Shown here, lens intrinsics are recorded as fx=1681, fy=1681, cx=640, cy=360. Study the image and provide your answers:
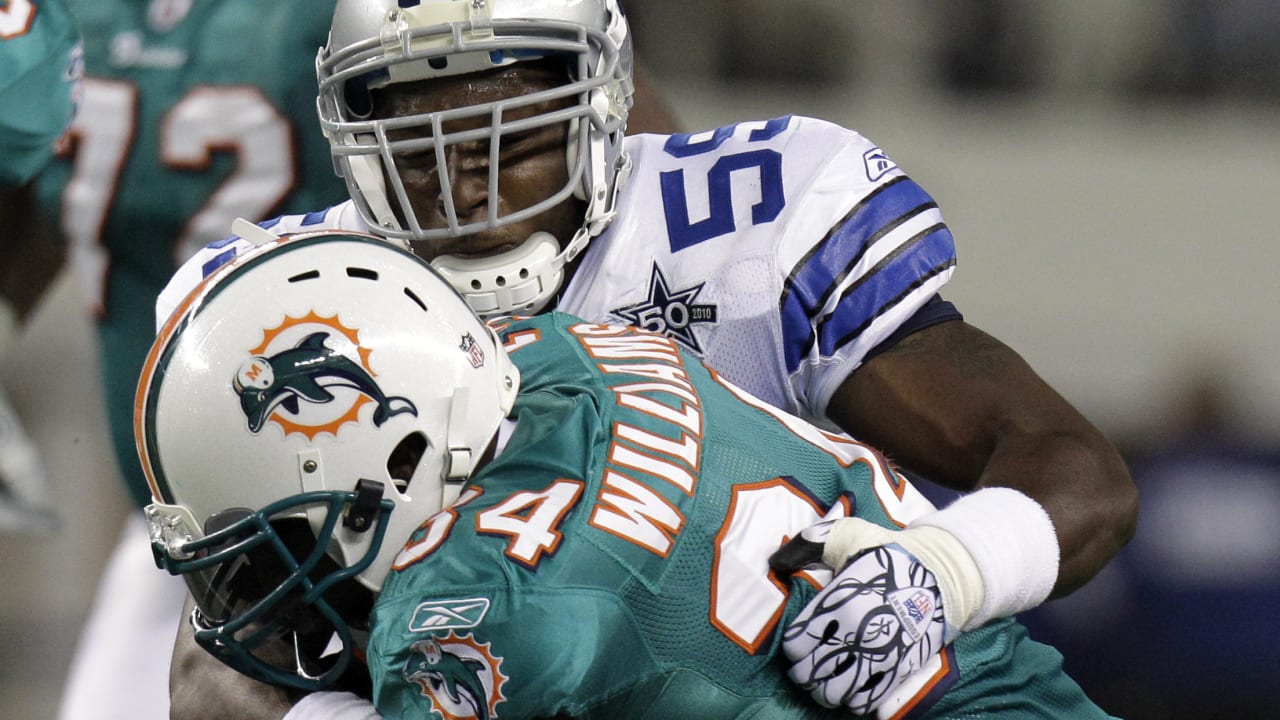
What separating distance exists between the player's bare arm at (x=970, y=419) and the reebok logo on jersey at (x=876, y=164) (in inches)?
8.1

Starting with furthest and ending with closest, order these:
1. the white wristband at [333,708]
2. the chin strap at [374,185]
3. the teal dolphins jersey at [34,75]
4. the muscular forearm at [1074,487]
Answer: the teal dolphins jersey at [34,75] < the chin strap at [374,185] < the muscular forearm at [1074,487] < the white wristband at [333,708]

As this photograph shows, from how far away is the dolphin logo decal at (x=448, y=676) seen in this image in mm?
1321

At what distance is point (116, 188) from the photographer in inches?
124

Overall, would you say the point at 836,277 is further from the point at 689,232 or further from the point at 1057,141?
the point at 1057,141

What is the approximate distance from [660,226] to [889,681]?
2.71 feet

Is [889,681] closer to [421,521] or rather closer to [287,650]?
[421,521]

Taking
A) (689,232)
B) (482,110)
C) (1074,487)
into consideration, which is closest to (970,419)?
(1074,487)

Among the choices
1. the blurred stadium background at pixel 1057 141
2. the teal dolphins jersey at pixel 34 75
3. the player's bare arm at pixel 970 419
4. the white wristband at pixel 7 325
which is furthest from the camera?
the blurred stadium background at pixel 1057 141

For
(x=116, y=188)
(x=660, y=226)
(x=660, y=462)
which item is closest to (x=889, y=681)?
(x=660, y=462)

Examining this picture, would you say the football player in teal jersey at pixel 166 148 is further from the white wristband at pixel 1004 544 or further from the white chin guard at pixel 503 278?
the white wristband at pixel 1004 544

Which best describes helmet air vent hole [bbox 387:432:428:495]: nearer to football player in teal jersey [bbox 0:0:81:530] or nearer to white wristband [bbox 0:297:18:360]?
football player in teal jersey [bbox 0:0:81:530]

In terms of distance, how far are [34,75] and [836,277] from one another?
162 centimetres

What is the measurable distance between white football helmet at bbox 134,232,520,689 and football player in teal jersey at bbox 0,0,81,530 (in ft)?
5.44

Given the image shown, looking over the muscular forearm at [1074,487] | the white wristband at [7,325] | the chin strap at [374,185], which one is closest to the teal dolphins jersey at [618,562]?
the muscular forearm at [1074,487]
